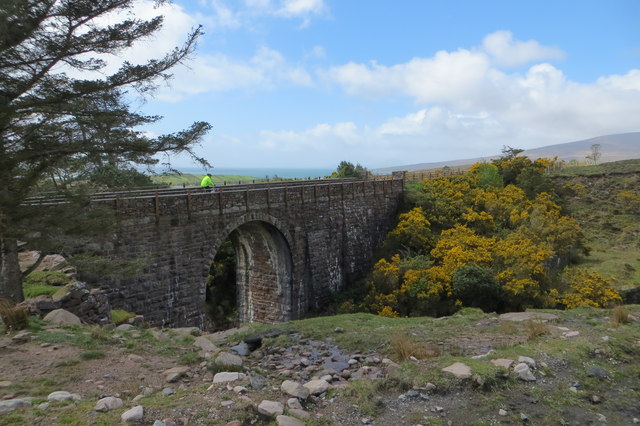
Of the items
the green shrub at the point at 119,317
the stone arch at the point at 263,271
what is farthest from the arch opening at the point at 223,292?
the green shrub at the point at 119,317

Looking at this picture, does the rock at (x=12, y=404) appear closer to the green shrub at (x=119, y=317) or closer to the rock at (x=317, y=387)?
the rock at (x=317, y=387)

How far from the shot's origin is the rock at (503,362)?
A: 6934 millimetres

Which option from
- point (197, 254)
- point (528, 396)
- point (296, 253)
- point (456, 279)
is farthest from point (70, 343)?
point (456, 279)

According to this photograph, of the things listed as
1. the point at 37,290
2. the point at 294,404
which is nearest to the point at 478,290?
the point at 294,404

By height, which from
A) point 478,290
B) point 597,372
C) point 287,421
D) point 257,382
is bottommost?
point 478,290

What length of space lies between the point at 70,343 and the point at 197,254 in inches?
258

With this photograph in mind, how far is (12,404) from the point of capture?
489 centimetres

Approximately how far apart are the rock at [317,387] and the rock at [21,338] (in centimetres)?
488

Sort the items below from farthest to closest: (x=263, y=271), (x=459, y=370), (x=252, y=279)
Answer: (x=252, y=279) → (x=263, y=271) → (x=459, y=370)

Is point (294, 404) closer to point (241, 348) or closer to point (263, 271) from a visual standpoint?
point (241, 348)

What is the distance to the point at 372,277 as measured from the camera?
63.2ft

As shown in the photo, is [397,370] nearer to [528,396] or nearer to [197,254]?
[528,396]

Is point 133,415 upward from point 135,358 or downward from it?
upward

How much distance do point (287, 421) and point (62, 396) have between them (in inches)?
113
